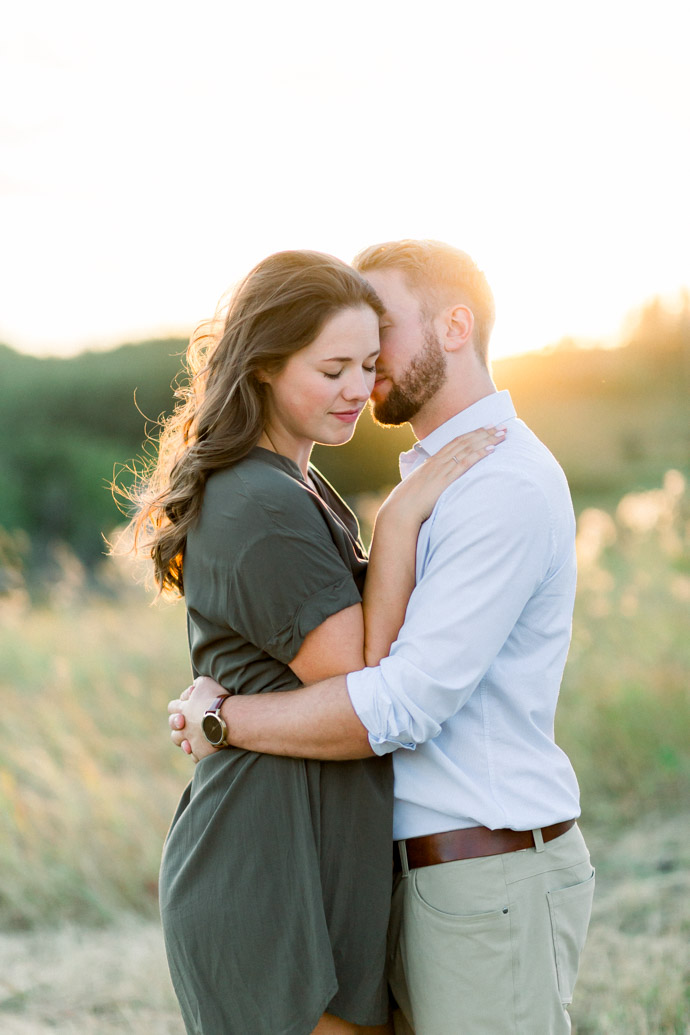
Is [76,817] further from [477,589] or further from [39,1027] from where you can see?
[477,589]

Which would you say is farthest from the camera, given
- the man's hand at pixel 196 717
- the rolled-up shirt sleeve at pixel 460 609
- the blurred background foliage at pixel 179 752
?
the blurred background foliage at pixel 179 752

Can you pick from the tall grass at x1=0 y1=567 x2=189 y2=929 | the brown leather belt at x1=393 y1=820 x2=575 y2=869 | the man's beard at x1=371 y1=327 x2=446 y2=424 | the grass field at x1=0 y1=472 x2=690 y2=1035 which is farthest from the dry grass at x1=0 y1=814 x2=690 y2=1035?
the man's beard at x1=371 y1=327 x2=446 y2=424

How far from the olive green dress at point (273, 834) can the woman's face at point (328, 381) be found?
0.61ft

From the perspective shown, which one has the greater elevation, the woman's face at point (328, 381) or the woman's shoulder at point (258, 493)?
the woman's face at point (328, 381)

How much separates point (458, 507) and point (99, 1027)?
8.65 ft

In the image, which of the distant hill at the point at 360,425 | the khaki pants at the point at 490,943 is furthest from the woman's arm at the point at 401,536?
the distant hill at the point at 360,425

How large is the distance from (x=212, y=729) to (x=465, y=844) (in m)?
0.57

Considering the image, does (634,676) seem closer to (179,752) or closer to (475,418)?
(179,752)

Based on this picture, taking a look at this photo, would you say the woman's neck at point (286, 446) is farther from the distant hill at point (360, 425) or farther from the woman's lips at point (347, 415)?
the distant hill at point (360, 425)

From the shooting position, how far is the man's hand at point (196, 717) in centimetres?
203

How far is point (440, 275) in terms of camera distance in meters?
2.23

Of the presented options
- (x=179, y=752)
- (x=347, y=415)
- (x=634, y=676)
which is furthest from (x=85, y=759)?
(x=347, y=415)

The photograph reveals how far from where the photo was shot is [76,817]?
456 centimetres

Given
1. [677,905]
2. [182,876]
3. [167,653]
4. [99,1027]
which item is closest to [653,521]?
[677,905]
